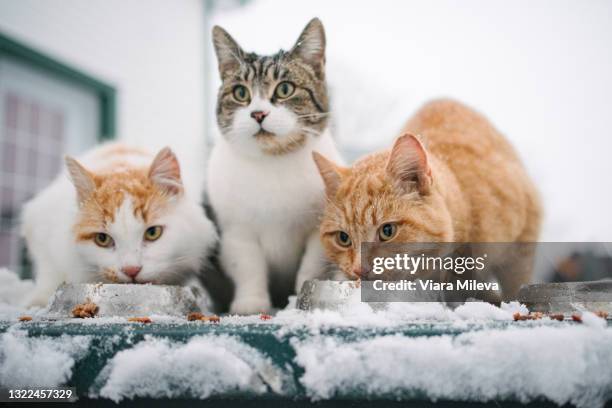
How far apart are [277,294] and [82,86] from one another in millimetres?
2290

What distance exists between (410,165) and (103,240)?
1.97 feet

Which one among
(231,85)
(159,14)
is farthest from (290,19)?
(159,14)

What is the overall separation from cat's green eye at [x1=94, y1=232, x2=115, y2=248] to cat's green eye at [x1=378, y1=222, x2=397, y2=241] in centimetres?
52

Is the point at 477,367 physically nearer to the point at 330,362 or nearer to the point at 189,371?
the point at 330,362

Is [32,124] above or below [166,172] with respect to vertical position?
above

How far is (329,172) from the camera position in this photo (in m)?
0.95

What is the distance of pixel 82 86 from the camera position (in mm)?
2883

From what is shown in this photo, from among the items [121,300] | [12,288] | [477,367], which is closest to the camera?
[477,367]

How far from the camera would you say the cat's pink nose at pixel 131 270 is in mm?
931

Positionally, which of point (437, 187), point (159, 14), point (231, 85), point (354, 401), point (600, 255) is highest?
point (159, 14)

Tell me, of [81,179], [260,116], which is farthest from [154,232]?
[260,116]

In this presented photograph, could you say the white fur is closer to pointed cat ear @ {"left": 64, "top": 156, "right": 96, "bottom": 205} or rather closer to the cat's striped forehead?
the cat's striped forehead

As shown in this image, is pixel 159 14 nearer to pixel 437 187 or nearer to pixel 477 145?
pixel 477 145

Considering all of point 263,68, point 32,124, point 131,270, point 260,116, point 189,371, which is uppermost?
point 32,124
